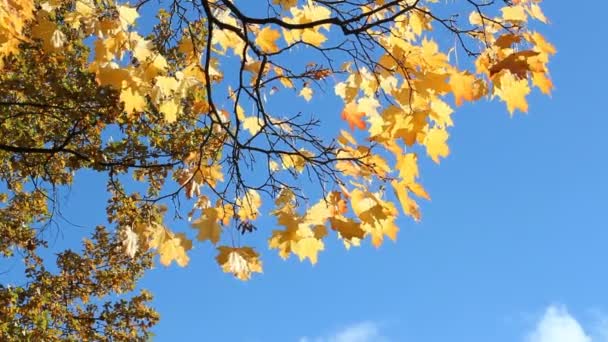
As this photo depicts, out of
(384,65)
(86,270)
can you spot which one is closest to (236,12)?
(384,65)

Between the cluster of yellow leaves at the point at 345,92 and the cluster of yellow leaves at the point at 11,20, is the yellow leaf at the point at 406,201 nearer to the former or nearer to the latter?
the cluster of yellow leaves at the point at 345,92

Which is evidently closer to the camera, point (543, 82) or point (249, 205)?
point (543, 82)

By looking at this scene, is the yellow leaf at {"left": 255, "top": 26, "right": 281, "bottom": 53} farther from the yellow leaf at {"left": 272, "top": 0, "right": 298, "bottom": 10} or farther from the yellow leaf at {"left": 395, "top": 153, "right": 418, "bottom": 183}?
the yellow leaf at {"left": 395, "top": 153, "right": 418, "bottom": 183}

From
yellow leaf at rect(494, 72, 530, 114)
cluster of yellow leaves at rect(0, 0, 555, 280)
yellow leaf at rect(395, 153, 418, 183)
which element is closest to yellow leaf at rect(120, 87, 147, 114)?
cluster of yellow leaves at rect(0, 0, 555, 280)

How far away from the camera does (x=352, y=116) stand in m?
3.41

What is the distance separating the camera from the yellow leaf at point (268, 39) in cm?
342

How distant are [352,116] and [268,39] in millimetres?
616

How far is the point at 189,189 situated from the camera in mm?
3844

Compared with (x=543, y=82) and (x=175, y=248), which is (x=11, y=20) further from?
(x=543, y=82)

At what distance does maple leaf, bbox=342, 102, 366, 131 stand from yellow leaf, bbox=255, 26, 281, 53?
0.51 metres

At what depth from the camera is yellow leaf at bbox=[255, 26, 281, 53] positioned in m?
3.42

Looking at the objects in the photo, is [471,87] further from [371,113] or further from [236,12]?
[236,12]

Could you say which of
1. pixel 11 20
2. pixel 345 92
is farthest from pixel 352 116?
pixel 11 20

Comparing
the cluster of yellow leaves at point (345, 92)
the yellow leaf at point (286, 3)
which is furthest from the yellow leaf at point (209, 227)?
the yellow leaf at point (286, 3)
